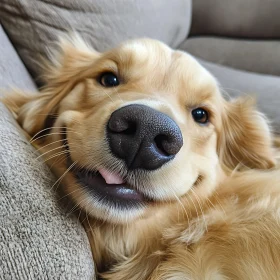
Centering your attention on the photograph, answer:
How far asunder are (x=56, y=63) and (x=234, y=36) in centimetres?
155

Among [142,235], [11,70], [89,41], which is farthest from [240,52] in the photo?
[142,235]

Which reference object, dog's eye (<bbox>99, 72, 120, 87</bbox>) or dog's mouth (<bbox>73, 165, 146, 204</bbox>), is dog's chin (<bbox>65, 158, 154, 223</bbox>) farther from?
dog's eye (<bbox>99, 72, 120, 87</bbox>)

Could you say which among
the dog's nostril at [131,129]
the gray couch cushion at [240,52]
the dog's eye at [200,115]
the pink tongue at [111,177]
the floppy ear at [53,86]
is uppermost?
the dog's nostril at [131,129]

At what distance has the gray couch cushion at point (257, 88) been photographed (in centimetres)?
143

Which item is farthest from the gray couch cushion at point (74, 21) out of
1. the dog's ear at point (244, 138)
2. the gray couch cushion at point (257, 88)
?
the dog's ear at point (244, 138)

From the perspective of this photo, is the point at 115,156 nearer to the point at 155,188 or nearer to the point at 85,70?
the point at 155,188

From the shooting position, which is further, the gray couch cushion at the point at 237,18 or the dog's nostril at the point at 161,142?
the gray couch cushion at the point at 237,18

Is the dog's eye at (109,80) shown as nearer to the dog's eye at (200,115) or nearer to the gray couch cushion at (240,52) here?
the dog's eye at (200,115)

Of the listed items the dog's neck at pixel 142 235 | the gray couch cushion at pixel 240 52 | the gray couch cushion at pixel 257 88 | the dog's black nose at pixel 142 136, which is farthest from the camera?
the gray couch cushion at pixel 240 52

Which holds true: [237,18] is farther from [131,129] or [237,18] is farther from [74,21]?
[131,129]

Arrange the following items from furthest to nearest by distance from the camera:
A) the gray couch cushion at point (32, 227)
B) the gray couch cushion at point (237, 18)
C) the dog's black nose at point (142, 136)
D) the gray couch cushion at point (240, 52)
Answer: the gray couch cushion at point (237, 18) → the gray couch cushion at point (240, 52) → the dog's black nose at point (142, 136) → the gray couch cushion at point (32, 227)

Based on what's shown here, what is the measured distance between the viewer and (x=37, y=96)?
1.25 meters

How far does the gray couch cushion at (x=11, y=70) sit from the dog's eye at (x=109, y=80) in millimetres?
308

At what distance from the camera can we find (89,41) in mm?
1638
